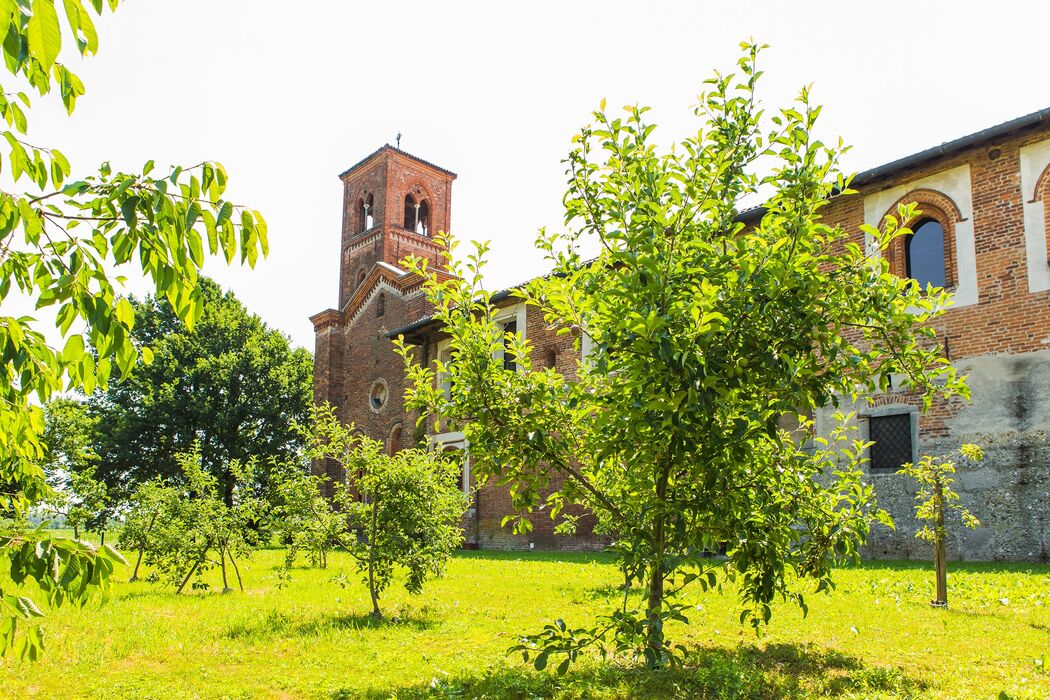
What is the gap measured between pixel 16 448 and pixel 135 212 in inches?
56.6

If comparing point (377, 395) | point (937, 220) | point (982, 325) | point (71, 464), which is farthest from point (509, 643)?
point (377, 395)

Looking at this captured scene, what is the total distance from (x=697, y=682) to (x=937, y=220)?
11.8 meters

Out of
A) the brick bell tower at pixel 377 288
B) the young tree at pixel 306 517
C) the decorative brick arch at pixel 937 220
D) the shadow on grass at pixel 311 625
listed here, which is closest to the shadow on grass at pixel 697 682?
the shadow on grass at pixel 311 625

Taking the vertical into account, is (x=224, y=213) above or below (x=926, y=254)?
below

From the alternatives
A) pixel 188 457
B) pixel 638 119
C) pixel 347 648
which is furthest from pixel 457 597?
pixel 638 119

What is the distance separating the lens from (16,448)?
304cm

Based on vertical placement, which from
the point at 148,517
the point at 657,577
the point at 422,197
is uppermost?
the point at 422,197

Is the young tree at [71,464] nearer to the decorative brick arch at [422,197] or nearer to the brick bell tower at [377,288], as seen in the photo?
the brick bell tower at [377,288]

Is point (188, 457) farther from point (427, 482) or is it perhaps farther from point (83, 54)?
point (83, 54)

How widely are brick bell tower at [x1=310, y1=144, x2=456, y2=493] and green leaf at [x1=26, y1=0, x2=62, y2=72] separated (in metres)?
24.4

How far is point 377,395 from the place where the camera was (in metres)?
29.0

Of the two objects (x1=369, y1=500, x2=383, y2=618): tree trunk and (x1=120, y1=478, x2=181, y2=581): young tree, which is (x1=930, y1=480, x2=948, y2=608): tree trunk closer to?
(x1=369, y1=500, x2=383, y2=618): tree trunk

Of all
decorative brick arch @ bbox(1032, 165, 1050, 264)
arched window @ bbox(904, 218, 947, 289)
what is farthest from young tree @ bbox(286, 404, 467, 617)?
decorative brick arch @ bbox(1032, 165, 1050, 264)

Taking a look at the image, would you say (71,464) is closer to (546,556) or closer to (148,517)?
(148,517)
